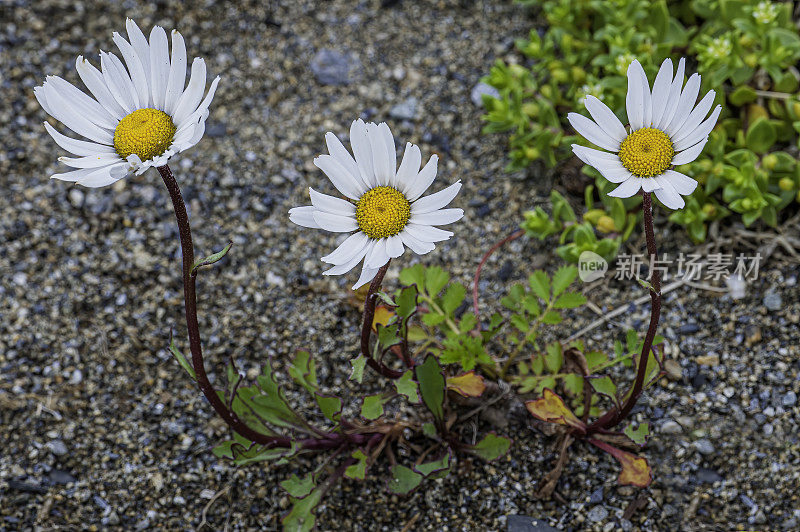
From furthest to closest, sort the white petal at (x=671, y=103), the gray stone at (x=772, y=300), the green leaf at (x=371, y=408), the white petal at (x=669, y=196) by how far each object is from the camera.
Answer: the gray stone at (x=772, y=300) → the green leaf at (x=371, y=408) → the white petal at (x=671, y=103) → the white petal at (x=669, y=196)

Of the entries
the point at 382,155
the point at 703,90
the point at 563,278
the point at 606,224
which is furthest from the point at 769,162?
the point at 382,155

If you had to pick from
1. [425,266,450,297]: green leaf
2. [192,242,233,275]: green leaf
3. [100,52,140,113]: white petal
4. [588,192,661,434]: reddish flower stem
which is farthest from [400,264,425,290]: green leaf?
[100,52,140,113]: white petal

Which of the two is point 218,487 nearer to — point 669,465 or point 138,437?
point 138,437

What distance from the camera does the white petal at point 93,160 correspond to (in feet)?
6.67

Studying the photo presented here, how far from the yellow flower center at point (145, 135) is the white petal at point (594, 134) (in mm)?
1105

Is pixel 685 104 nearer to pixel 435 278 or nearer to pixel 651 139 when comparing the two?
pixel 651 139

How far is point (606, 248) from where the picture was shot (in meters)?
3.06

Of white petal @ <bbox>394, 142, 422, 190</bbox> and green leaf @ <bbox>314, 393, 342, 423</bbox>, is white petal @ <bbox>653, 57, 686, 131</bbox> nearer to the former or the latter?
white petal @ <bbox>394, 142, 422, 190</bbox>

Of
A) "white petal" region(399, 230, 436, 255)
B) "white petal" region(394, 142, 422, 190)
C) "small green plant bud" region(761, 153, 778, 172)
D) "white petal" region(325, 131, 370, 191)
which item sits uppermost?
"small green plant bud" region(761, 153, 778, 172)

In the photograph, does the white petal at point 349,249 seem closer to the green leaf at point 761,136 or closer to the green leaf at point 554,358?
the green leaf at point 554,358

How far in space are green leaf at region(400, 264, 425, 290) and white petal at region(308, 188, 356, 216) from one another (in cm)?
56

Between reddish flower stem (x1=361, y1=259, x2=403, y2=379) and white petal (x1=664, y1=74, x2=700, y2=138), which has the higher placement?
white petal (x1=664, y1=74, x2=700, y2=138)

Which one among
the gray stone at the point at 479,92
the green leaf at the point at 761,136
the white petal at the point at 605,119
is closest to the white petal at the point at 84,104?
the white petal at the point at 605,119

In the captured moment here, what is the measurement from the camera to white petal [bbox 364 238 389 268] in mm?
2072
